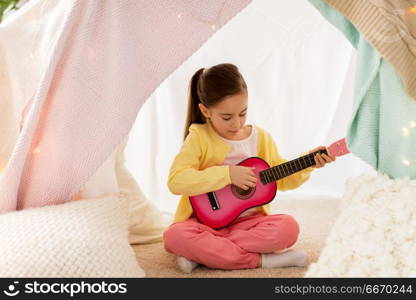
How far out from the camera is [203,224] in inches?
68.5

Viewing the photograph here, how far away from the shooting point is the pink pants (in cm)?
162

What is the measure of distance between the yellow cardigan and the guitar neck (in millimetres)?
77

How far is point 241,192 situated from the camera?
1.75 metres

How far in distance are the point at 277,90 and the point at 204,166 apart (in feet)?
2.43

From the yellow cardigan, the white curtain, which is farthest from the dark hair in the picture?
the white curtain

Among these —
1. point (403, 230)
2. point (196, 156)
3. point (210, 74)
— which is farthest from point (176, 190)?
point (403, 230)

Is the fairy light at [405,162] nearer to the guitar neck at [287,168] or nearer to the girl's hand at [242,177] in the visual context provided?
the guitar neck at [287,168]

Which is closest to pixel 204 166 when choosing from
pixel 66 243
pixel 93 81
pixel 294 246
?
pixel 294 246

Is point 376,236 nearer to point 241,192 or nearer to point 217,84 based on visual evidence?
point 241,192

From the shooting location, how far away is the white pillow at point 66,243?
1266mm

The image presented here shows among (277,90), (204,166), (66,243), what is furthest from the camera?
(277,90)

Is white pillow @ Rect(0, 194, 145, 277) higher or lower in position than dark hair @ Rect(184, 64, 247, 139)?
lower

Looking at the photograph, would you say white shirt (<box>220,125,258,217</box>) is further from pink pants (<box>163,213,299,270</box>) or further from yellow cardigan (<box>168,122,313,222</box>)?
pink pants (<box>163,213,299,270</box>)

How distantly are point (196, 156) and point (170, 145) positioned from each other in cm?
66
